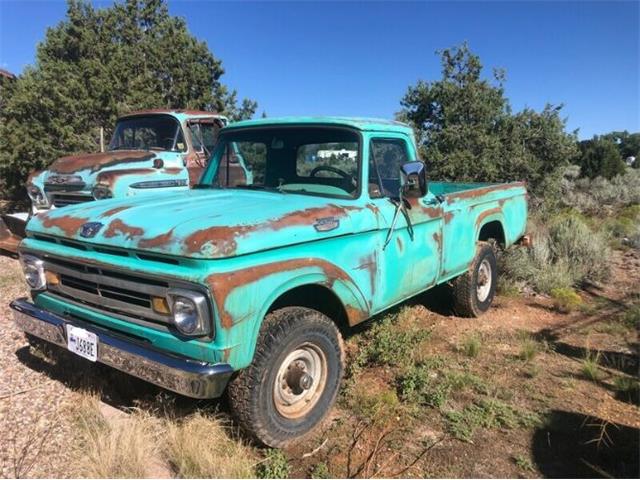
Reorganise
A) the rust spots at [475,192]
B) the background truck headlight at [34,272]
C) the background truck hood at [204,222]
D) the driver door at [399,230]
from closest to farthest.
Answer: the background truck hood at [204,222]
the background truck headlight at [34,272]
the driver door at [399,230]
the rust spots at [475,192]

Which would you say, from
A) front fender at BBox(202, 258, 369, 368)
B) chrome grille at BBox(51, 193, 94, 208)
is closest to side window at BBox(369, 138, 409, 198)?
front fender at BBox(202, 258, 369, 368)

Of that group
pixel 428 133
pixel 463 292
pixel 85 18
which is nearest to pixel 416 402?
pixel 463 292

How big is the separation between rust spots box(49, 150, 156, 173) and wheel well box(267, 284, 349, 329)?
14.9 ft

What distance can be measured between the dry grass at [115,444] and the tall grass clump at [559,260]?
17.7 feet

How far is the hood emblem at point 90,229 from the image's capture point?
3.07 meters

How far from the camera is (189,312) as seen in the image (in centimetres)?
267

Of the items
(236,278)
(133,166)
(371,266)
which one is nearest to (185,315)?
(236,278)

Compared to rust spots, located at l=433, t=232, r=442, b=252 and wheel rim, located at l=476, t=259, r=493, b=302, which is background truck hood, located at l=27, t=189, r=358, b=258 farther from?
wheel rim, located at l=476, t=259, r=493, b=302

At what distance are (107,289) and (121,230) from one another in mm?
383

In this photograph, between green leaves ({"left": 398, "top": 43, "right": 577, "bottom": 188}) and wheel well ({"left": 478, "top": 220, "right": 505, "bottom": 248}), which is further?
green leaves ({"left": 398, "top": 43, "right": 577, "bottom": 188})

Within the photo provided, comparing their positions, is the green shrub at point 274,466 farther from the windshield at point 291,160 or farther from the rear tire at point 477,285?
the rear tire at point 477,285

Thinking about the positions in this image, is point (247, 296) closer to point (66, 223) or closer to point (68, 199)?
point (66, 223)

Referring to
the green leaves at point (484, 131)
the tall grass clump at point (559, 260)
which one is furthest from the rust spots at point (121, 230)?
the green leaves at point (484, 131)

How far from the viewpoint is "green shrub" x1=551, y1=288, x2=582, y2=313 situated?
20.0ft
